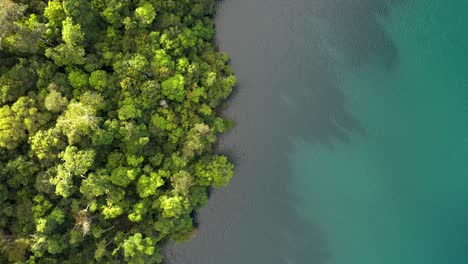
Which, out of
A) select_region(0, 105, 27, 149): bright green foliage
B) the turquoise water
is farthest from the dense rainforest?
the turquoise water

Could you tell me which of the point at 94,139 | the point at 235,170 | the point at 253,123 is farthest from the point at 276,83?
the point at 94,139

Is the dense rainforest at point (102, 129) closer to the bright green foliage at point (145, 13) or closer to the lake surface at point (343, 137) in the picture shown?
the bright green foliage at point (145, 13)

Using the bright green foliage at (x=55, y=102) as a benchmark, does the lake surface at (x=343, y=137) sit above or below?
above

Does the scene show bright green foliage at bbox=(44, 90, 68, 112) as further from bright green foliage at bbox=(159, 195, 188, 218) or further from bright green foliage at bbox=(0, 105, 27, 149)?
bright green foliage at bbox=(159, 195, 188, 218)

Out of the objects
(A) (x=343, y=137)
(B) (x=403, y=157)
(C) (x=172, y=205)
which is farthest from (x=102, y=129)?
(B) (x=403, y=157)

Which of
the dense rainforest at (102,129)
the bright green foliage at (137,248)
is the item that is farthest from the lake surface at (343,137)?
the bright green foliage at (137,248)

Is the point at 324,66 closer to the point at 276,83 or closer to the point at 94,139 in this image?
the point at 276,83
